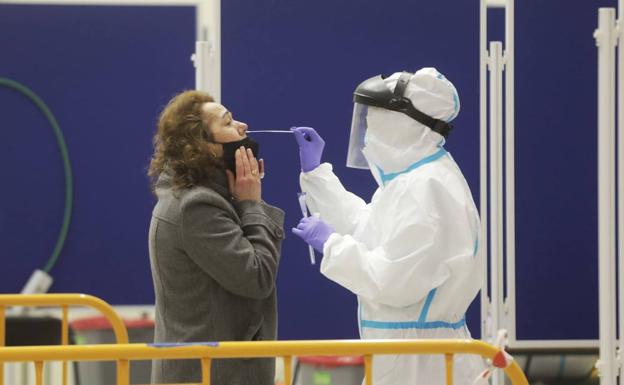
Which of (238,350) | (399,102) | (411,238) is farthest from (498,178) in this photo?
(238,350)

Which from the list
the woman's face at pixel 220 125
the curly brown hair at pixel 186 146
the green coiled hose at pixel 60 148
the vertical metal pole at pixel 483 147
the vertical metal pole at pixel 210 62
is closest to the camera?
the curly brown hair at pixel 186 146

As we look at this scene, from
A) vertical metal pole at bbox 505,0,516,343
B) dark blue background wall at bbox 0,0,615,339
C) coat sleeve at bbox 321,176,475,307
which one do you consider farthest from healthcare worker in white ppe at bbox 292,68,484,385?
dark blue background wall at bbox 0,0,615,339

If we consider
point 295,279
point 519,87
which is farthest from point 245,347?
point 519,87

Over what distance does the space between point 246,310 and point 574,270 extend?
7.00 ft

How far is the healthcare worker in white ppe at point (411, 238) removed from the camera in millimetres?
Result: 2342

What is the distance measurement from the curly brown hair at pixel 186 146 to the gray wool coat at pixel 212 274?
1.4 inches

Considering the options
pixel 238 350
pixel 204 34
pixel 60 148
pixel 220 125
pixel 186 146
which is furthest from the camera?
pixel 60 148

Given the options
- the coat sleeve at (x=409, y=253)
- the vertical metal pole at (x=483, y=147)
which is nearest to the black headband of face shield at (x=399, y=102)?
the coat sleeve at (x=409, y=253)

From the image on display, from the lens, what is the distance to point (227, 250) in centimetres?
218

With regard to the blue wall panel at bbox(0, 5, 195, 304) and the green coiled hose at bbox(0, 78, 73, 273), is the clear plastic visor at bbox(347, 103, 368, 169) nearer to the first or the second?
the blue wall panel at bbox(0, 5, 195, 304)

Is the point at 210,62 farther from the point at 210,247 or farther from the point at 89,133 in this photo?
the point at 210,247

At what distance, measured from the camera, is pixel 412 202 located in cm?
238

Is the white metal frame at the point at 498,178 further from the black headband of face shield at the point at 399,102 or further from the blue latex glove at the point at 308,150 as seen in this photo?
the black headband of face shield at the point at 399,102
